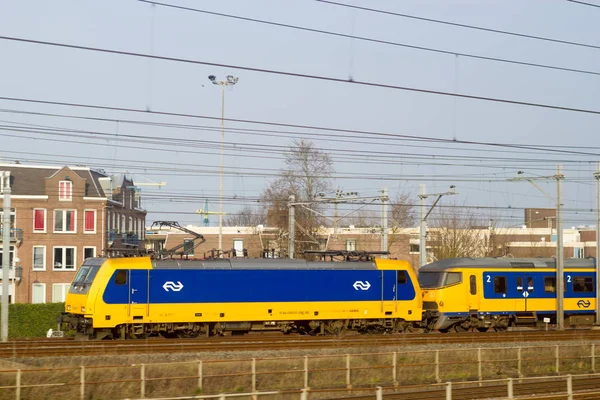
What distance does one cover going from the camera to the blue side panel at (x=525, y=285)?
36.3 metres

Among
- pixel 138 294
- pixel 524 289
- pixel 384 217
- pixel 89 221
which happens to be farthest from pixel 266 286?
pixel 89 221

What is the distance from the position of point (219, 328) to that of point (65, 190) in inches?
1301

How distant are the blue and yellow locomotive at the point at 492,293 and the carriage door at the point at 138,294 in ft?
42.2

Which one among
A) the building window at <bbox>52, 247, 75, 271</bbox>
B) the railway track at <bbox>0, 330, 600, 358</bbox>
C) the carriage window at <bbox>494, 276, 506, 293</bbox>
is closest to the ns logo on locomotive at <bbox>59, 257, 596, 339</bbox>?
the carriage window at <bbox>494, 276, 506, 293</bbox>

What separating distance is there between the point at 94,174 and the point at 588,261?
3982 cm

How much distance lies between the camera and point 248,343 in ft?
94.5

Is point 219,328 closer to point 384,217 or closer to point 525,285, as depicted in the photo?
point 384,217

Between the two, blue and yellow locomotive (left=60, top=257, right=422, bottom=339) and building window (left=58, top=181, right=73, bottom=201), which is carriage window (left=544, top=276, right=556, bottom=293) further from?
building window (left=58, top=181, right=73, bottom=201)

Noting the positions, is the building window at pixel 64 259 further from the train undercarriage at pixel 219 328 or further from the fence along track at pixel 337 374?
the fence along track at pixel 337 374

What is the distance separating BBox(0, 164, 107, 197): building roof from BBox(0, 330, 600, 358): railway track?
32.1 m

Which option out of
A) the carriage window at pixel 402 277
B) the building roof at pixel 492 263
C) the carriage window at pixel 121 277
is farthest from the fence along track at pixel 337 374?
the building roof at pixel 492 263

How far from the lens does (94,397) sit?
20.8 metres

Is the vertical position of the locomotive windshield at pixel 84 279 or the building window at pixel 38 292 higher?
the locomotive windshield at pixel 84 279

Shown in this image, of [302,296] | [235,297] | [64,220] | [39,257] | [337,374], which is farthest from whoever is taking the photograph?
[64,220]
